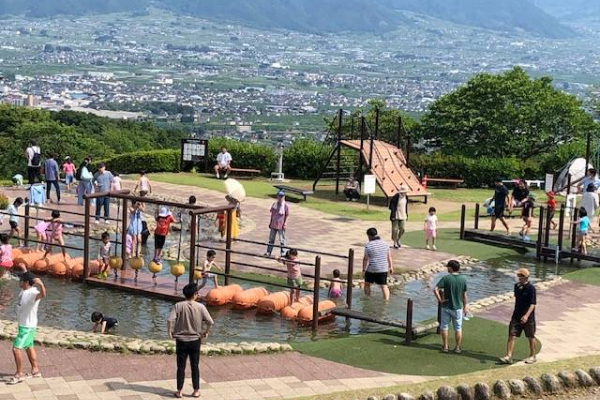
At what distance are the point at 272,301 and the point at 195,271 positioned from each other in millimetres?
2066

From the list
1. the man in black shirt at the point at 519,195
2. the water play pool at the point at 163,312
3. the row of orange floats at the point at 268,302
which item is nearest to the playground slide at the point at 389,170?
the man in black shirt at the point at 519,195

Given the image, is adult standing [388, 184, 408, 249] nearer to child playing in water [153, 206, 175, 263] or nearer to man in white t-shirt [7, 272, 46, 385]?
child playing in water [153, 206, 175, 263]

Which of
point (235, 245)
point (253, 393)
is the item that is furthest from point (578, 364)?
point (235, 245)

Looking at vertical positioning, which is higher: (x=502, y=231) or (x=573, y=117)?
(x=573, y=117)

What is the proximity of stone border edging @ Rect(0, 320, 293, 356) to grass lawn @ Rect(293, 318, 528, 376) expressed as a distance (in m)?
0.69

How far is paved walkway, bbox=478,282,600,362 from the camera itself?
56.5 ft

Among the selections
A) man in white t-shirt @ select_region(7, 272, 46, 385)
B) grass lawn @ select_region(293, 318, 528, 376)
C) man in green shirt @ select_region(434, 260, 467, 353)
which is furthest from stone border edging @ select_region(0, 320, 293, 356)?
man in green shirt @ select_region(434, 260, 467, 353)

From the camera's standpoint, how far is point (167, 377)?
47.4 feet

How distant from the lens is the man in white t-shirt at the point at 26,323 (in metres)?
13.8

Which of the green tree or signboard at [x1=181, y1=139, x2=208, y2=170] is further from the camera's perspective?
the green tree

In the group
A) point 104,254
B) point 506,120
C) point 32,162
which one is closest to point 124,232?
point 104,254

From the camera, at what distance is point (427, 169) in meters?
42.0

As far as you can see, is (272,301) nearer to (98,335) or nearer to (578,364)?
(98,335)

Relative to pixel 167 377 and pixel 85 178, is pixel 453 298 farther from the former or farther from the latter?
pixel 85 178
